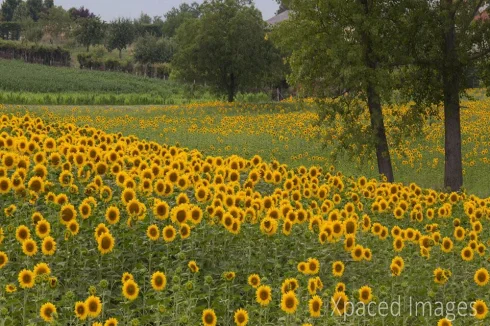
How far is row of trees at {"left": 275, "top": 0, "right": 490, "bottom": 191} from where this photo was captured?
1867cm

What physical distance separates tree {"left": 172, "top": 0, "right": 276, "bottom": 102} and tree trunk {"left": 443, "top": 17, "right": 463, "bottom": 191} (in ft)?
94.3

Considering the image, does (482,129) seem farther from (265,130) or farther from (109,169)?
(109,169)

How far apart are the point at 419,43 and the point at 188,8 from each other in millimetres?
168318

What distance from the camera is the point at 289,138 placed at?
1166 inches

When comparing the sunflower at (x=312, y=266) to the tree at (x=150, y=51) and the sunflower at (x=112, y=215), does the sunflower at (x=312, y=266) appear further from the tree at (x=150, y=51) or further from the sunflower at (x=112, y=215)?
the tree at (x=150, y=51)

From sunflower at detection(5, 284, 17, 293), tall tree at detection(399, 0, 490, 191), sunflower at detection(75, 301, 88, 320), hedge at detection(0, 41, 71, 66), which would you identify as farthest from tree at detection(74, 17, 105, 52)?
sunflower at detection(75, 301, 88, 320)

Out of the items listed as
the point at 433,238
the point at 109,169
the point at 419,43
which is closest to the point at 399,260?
the point at 433,238

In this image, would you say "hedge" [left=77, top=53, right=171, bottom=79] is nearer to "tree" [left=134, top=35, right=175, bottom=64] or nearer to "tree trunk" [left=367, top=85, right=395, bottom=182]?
"tree" [left=134, top=35, right=175, bottom=64]

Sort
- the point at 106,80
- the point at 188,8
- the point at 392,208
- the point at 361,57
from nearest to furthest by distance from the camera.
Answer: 1. the point at 392,208
2. the point at 361,57
3. the point at 106,80
4. the point at 188,8

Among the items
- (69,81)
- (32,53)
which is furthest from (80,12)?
(69,81)

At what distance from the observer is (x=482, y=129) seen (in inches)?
1150

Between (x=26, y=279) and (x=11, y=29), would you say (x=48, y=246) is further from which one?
(x=11, y=29)

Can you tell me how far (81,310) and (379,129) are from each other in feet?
51.8

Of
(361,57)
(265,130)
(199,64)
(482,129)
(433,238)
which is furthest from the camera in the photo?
(199,64)
